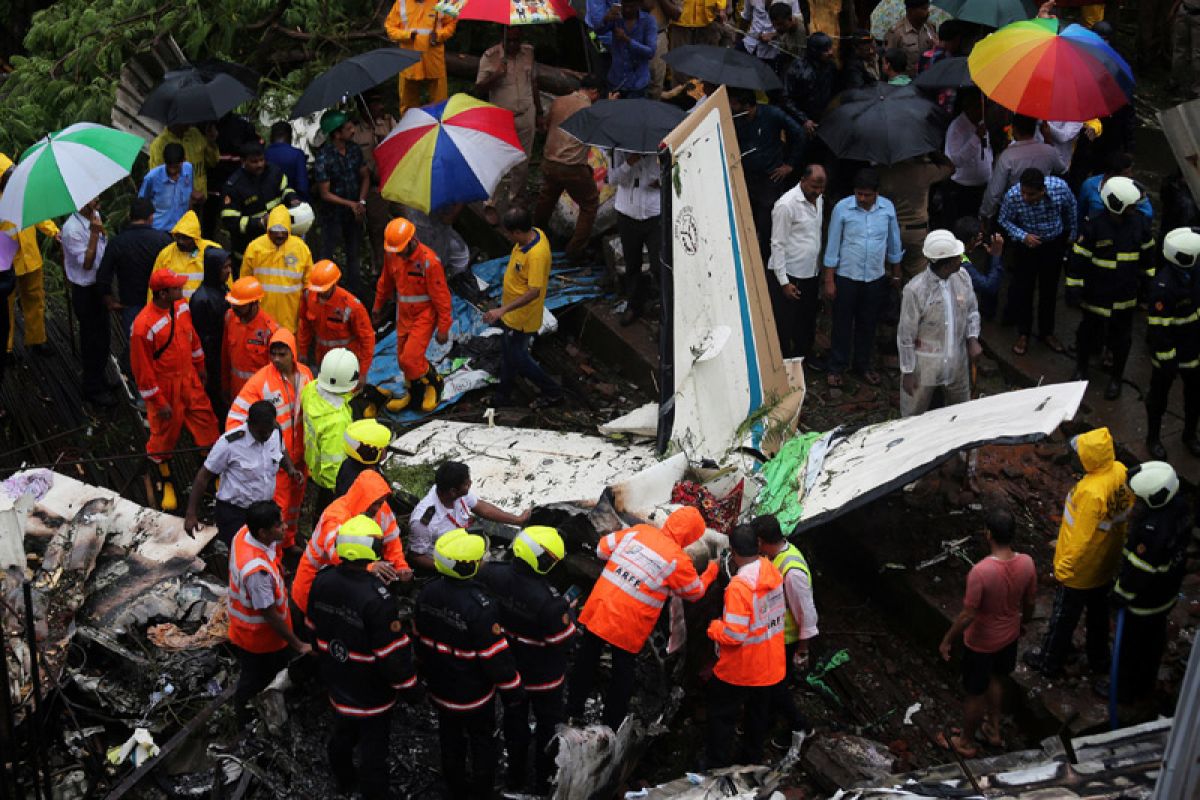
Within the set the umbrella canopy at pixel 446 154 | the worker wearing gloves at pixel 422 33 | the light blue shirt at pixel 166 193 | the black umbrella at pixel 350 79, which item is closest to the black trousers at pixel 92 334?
the light blue shirt at pixel 166 193

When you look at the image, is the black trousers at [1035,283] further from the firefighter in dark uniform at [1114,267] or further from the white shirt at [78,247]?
the white shirt at [78,247]

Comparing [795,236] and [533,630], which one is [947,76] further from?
[533,630]

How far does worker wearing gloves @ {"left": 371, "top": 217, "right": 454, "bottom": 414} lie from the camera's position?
31.8 feet

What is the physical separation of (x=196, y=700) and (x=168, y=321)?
7.90 ft

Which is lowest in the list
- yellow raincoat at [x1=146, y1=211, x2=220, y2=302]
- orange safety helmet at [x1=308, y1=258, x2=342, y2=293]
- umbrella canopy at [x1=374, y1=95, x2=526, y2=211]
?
orange safety helmet at [x1=308, y1=258, x2=342, y2=293]

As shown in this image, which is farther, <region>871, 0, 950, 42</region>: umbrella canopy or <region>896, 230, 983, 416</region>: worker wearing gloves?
<region>871, 0, 950, 42</region>: umbrella canopy

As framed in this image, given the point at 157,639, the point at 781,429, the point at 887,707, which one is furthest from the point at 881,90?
the point at 157,639

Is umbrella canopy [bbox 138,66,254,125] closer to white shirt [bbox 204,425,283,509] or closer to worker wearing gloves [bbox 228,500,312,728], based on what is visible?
white shirt [bbox 204,425,283,509]

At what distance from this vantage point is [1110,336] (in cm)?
953

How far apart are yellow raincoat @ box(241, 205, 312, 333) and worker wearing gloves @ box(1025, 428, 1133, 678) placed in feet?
16.7

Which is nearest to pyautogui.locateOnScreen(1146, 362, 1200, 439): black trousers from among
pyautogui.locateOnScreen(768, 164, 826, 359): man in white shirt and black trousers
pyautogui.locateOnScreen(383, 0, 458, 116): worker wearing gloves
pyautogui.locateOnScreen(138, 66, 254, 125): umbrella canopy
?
pyautogui.locateOnScreen(768, 164, 826, 359): man in white shirt and black trousers

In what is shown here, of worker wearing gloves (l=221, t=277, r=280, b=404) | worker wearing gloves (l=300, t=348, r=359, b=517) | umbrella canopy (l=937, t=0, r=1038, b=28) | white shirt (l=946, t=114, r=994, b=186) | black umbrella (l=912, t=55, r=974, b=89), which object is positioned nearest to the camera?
worker wearing gloves (l=300, t=348, r=359, b=517)

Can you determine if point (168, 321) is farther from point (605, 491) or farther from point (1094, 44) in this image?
point (1094, 44)

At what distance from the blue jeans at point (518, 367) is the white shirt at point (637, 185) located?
3.90ft
